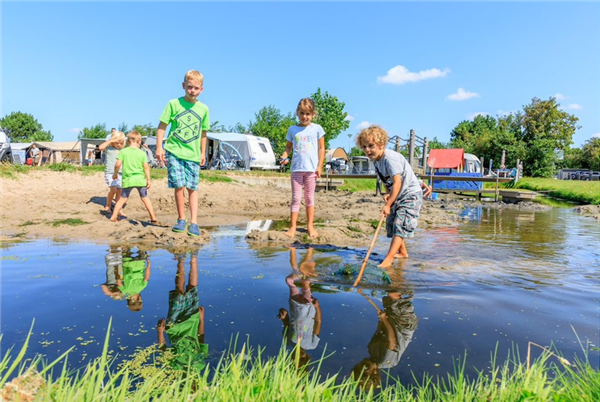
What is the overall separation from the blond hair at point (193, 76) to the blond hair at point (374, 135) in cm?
→ 219

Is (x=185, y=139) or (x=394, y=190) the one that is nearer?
(x=394, y=190)

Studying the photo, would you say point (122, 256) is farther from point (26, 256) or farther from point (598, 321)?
point (598, 321)

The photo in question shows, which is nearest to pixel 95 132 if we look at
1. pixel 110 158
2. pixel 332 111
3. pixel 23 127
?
pixel 23 127

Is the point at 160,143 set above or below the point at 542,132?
below

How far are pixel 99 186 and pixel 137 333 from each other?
9492mm

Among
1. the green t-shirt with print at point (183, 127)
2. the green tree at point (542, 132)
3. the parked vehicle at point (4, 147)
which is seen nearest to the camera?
the green t-shirt with print at point (183, 127)

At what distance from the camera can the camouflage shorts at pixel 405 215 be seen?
473cm

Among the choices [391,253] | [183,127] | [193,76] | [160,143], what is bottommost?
[391,253]

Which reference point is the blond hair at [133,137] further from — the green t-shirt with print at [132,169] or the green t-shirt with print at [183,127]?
the green t-shirt with print at [183,127]

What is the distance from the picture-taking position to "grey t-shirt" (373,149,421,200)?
475 cm

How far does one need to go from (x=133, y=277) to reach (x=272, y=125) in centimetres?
5883

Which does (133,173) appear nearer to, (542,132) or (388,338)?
(388,338)

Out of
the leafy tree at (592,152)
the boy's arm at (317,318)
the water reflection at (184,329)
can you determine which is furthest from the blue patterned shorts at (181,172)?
the leafy tree at (592,152)

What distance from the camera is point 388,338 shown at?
2332mm
